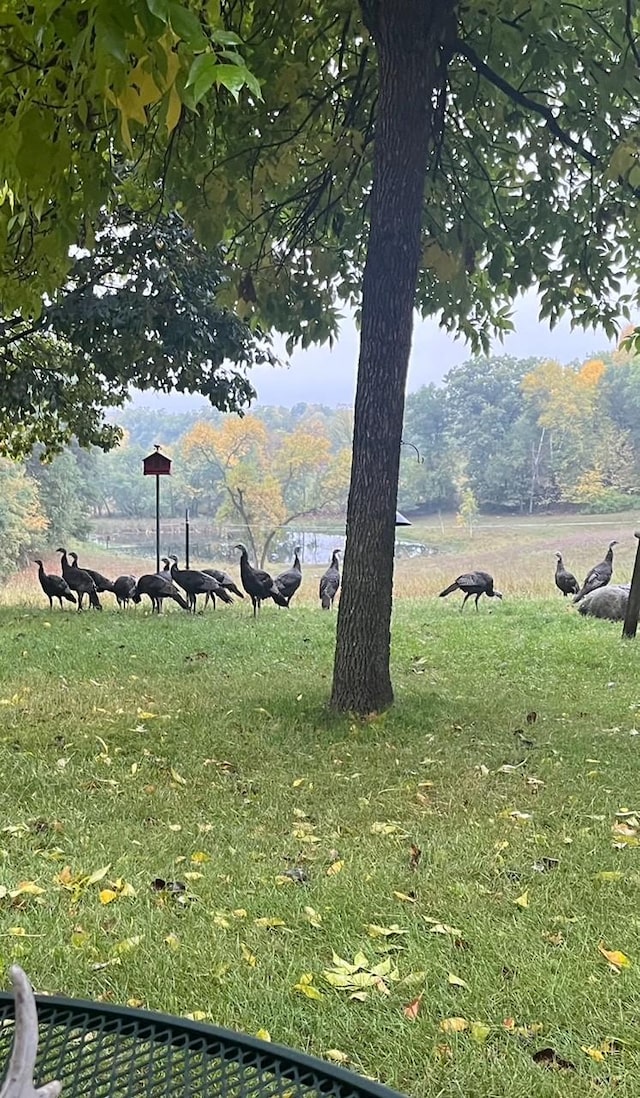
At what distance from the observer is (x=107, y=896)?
215 cm

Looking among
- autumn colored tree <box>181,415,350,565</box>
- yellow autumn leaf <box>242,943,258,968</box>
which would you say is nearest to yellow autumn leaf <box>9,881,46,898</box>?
yellow autumn leaf <box>242,943,258,968</box>

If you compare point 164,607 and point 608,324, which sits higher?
point 608,324

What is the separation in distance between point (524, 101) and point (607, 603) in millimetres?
4816

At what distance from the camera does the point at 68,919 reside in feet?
6.71

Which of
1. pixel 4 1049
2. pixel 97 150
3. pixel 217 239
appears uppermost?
pixel 217 239

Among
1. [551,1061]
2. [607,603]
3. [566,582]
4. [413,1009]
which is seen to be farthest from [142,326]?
[551,1061]

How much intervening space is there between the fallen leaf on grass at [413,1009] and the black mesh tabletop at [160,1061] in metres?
0.84

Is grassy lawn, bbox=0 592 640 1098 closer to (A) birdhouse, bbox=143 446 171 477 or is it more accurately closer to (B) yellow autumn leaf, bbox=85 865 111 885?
(B) yellow autumn leaf, bbox=85 865 111 885

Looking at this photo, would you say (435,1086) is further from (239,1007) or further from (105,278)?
(105,278)

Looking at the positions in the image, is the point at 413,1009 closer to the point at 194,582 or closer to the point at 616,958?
the point at 616,958

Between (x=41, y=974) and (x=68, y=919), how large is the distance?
248 millimetres

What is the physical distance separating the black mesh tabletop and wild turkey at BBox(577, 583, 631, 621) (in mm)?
6940

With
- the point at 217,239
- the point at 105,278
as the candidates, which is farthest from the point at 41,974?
the point at 105,278

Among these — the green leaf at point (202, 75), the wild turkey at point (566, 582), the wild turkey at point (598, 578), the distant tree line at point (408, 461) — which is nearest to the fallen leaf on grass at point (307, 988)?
the green leaf at point (202, 75)
